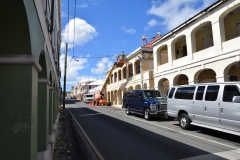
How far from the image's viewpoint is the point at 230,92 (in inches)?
324

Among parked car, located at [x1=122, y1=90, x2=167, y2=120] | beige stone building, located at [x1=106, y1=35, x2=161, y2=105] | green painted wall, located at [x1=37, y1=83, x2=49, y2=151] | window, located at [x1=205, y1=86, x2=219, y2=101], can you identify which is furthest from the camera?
→ beige stone building, located at [x1=106, y1=35, x2=161, y2=105]

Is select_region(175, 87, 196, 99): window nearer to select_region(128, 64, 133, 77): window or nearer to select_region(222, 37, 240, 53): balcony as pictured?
select_region(222, 37, 240, 53): balcony

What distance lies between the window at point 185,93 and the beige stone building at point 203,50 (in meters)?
4.54

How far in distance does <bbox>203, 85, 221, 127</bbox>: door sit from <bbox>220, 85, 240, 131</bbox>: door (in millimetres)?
267

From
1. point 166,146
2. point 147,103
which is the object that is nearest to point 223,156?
point 166,146

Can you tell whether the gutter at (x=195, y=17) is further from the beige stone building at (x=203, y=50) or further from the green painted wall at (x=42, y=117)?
the green painted wall at (x=42, y=117)

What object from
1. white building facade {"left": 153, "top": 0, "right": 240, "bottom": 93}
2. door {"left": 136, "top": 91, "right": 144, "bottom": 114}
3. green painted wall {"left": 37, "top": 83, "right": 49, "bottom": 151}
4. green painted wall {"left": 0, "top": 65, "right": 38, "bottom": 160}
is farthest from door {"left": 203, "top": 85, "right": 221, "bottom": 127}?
green painted wall {"left": 0, "top": 65, "right": 38, "bottom": 160}

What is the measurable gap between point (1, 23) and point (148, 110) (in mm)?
13322

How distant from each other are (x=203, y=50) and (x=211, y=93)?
794 centimetres

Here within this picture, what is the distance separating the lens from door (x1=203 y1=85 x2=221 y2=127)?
8.66m

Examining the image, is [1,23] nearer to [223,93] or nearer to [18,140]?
[18,140]

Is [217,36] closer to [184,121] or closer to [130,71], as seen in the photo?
[184,121]

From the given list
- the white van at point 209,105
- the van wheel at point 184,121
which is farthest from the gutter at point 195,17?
the van wheel at point 184,121

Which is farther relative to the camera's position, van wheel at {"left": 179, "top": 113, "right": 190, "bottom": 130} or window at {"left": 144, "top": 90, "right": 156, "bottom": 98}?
window at {"left": 144, "top": 90, "right": 156, "bottom": 98}
